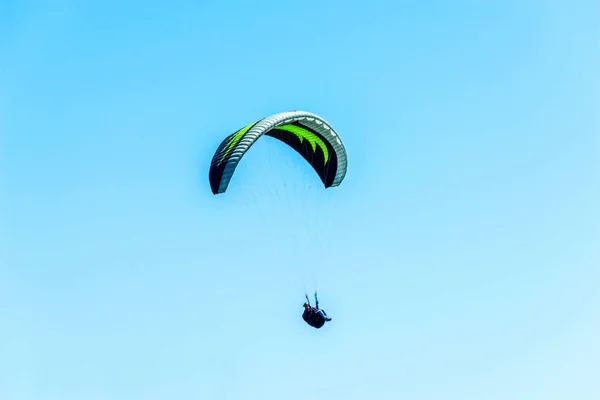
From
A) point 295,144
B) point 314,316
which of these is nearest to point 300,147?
point 295,144

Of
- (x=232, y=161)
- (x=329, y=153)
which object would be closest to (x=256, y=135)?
(x=232, y=161)

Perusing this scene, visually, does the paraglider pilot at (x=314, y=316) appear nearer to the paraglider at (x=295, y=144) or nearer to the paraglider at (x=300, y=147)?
the paraglider at (x=300, y=147)

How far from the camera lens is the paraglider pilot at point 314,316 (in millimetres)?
36719

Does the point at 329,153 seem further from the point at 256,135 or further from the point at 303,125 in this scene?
the point at 256,135

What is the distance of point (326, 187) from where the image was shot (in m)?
41.1

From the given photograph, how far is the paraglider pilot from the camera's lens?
3672 cm

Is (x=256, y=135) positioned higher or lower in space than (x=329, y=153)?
lower

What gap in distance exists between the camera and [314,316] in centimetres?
3691

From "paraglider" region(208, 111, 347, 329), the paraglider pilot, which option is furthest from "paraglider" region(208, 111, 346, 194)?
the paraglider pilot

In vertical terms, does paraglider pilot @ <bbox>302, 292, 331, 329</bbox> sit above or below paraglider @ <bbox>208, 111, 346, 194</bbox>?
below

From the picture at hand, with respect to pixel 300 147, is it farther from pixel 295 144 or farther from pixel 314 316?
pixel 314 316

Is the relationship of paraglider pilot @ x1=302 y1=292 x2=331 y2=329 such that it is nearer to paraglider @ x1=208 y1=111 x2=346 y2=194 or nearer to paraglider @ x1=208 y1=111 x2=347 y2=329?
paraglider @ x1=208 y1=111 x2=347 y2=329

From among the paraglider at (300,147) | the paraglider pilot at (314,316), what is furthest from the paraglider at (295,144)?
the paraglider pilot at (314,316)

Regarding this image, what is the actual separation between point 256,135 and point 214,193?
8.47 ft
